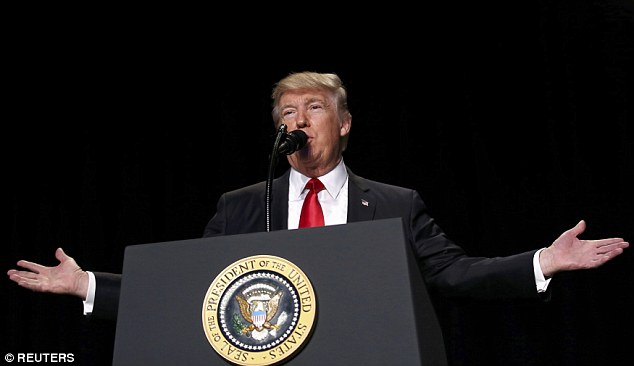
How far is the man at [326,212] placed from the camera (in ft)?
4.88

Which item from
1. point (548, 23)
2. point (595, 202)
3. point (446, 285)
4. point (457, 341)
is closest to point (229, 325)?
point (446, 285)

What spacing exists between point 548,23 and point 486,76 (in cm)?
37

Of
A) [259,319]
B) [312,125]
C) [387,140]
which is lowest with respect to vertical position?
[259,319]

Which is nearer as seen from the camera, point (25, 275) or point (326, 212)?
point (25, 275)

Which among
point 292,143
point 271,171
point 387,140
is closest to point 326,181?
point 292,143

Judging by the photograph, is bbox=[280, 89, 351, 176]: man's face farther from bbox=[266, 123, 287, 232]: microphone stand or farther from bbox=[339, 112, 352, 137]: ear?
bbox=[266, 123, 287, 232]: microphone stand

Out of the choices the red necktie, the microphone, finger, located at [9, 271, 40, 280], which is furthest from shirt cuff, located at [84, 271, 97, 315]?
the red necktie

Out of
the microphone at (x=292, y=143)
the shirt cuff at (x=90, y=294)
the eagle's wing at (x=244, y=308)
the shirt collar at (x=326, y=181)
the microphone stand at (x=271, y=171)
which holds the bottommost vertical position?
the eagle's wing at (x=244, y=308)

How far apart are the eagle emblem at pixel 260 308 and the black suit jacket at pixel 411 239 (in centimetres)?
Result: 51

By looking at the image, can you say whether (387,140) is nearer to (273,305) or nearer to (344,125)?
(344,125)

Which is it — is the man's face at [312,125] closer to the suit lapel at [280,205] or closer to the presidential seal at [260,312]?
the suit lapel at [280,205]

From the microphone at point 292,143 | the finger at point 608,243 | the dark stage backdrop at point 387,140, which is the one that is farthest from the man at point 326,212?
the dark stage backdrop at point 387,140

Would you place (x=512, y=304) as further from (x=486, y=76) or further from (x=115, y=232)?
(x=115, y=232)

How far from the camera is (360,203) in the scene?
6.41 feet
